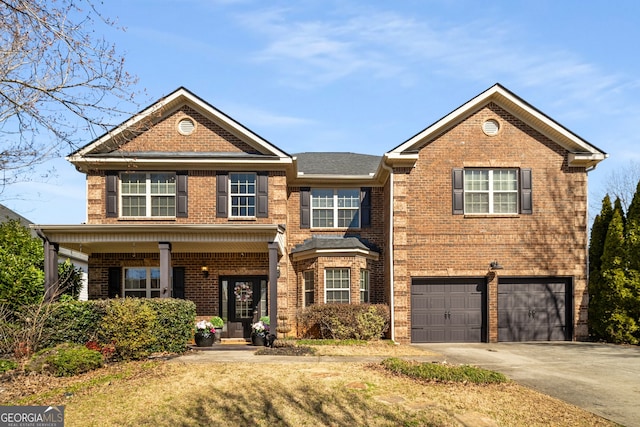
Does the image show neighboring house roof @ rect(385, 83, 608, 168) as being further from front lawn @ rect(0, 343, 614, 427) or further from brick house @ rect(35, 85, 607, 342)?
front lawn @ rect(0, 343, 614, 427)

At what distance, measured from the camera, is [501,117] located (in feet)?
66.4

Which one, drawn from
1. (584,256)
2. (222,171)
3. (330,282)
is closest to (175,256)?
(222,171)

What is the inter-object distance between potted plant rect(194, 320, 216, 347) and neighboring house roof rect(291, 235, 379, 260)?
4.79 meters

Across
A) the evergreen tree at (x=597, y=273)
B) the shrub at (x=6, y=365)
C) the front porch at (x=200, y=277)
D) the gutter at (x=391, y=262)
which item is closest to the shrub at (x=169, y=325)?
the shrub at (x=6, y=365)

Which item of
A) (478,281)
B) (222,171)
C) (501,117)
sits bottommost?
(478,281)

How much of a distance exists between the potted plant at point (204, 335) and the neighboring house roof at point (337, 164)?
691 centimetres

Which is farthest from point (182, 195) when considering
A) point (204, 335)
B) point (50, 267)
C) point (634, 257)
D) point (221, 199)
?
point (634, 257)

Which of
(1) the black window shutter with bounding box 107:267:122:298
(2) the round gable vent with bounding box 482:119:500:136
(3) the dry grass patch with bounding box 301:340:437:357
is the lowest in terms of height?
(3) the dry grass patch with bounding box 301:340:437:357

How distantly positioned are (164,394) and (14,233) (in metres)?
13.2

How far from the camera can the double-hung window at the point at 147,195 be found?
66.8 ft

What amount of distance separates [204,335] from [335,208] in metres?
7.32

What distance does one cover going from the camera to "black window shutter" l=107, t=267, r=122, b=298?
20.8 m

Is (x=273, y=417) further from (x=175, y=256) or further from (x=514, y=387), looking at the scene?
(x=175, y=256)

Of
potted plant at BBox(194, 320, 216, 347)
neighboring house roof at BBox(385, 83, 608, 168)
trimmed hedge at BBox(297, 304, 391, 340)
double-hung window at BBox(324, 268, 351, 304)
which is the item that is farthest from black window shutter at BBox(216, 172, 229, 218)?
neighboring house roof at BBox(385, 83, 608, 168)
